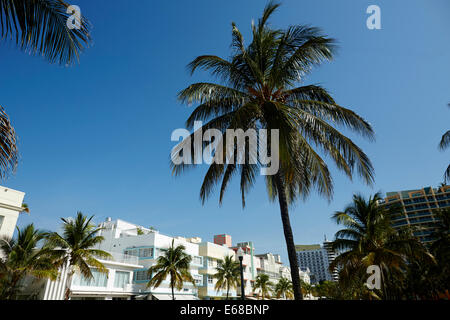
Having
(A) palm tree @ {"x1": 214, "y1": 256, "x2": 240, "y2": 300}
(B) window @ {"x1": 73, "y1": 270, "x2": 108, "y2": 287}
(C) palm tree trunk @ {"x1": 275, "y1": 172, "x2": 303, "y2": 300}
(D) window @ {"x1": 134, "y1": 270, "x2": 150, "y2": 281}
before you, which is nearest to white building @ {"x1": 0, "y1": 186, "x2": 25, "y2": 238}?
(B) window @ {"x1": 73, "y1": 270, "x2": 108, "y2": 287}

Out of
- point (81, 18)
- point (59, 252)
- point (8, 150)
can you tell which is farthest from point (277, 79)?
point (59, 252)

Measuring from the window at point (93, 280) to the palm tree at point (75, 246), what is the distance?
10.7ft

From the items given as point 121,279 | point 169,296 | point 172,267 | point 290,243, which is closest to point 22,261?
point 121,279

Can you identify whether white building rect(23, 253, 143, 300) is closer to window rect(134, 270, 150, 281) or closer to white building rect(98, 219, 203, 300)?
window rect(134, 270, 150, 281)

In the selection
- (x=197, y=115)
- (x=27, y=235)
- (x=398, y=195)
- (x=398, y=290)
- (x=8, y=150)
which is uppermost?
(x=398, y=195)

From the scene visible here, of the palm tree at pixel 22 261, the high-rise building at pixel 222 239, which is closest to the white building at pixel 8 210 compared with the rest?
the palm tree at pixel 22 261

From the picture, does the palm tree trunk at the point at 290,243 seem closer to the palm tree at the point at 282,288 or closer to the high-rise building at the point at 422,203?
the palm tree at the point at 282,288

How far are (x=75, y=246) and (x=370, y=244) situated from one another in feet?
72.0

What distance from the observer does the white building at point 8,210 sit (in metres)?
21.5

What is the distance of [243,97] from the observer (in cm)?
925

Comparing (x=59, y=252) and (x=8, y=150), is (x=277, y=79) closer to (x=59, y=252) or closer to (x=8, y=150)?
(x=8, y=150)

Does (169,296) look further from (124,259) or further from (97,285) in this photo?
(97,285)

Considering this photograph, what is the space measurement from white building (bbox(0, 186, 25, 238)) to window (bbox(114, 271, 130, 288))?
1172 centimetres
